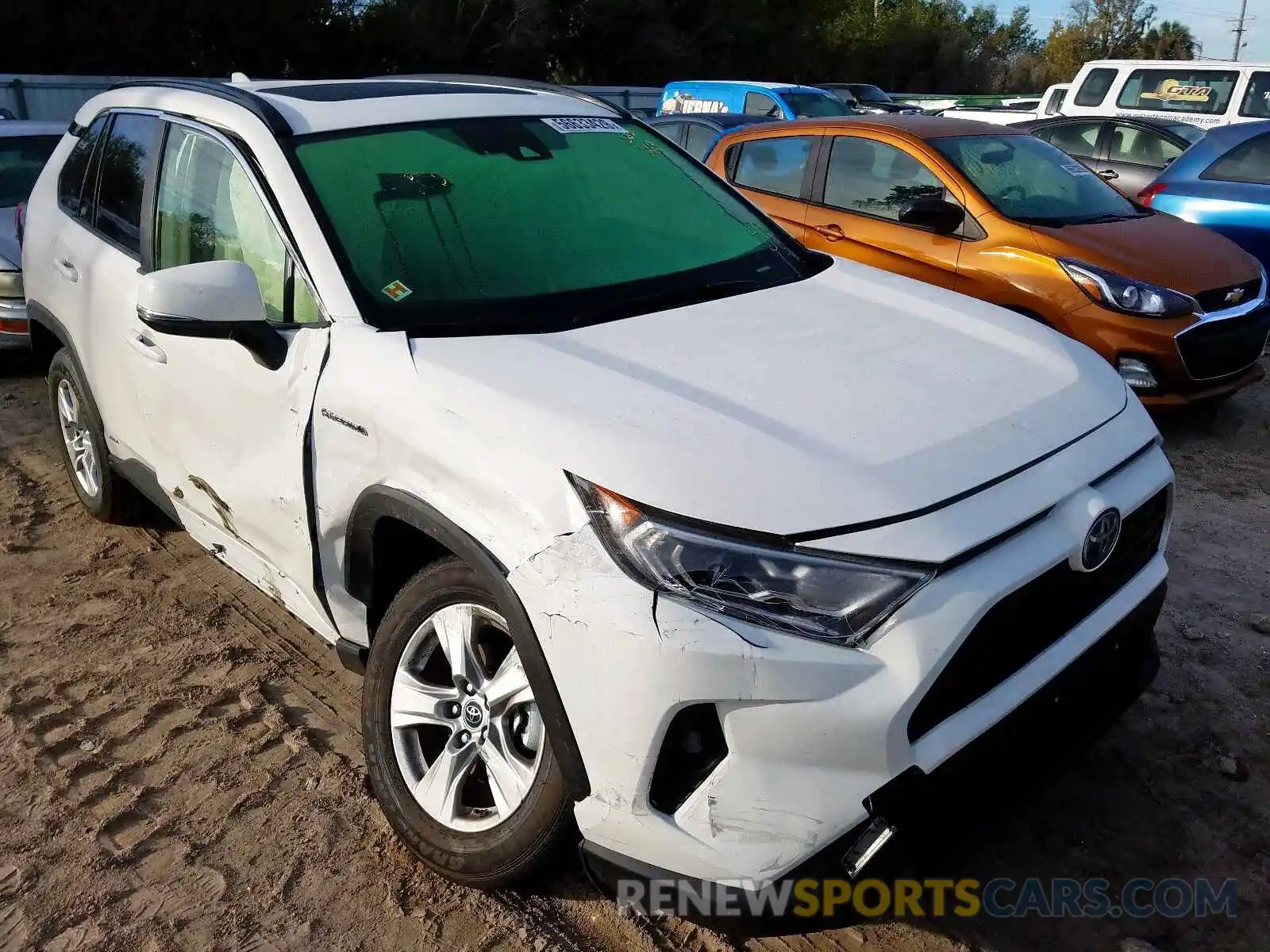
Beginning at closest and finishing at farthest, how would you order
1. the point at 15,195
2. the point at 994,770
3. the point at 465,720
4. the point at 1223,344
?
the point at 994,770
the point at 465,720
the point at 1223,344
the point at 15,195

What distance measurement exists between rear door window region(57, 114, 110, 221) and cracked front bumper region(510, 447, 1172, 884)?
2.98m

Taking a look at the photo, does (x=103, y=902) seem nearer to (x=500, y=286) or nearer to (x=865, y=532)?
(x=500, y=286)

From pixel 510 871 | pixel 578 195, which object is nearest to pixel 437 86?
pixel 578 195

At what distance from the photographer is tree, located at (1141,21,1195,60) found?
55469 millimetres

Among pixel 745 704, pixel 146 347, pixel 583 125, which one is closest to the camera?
pixel 745 704

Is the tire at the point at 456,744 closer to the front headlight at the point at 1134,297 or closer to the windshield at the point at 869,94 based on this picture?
the front headlight at the point at 1134,297

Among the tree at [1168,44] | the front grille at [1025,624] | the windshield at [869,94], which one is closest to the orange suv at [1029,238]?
the front grille at [1025,624]

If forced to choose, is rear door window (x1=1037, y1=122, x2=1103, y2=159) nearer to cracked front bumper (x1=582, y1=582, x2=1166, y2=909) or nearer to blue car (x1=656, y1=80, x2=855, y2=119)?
blue car (x1=656, y1=80, x2=855, y2=119)

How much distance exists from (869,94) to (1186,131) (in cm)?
1704

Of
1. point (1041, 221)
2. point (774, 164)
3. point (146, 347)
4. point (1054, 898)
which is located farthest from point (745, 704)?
point (774, 164)

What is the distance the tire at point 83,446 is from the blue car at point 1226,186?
7.06 metres

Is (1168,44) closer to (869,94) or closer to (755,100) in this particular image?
(869,94)

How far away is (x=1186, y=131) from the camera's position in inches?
400

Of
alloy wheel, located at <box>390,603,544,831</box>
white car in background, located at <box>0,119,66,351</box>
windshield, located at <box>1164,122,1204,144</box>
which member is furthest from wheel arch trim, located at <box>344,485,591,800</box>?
windshield, located at <box>1164,122,1204,144</box>
